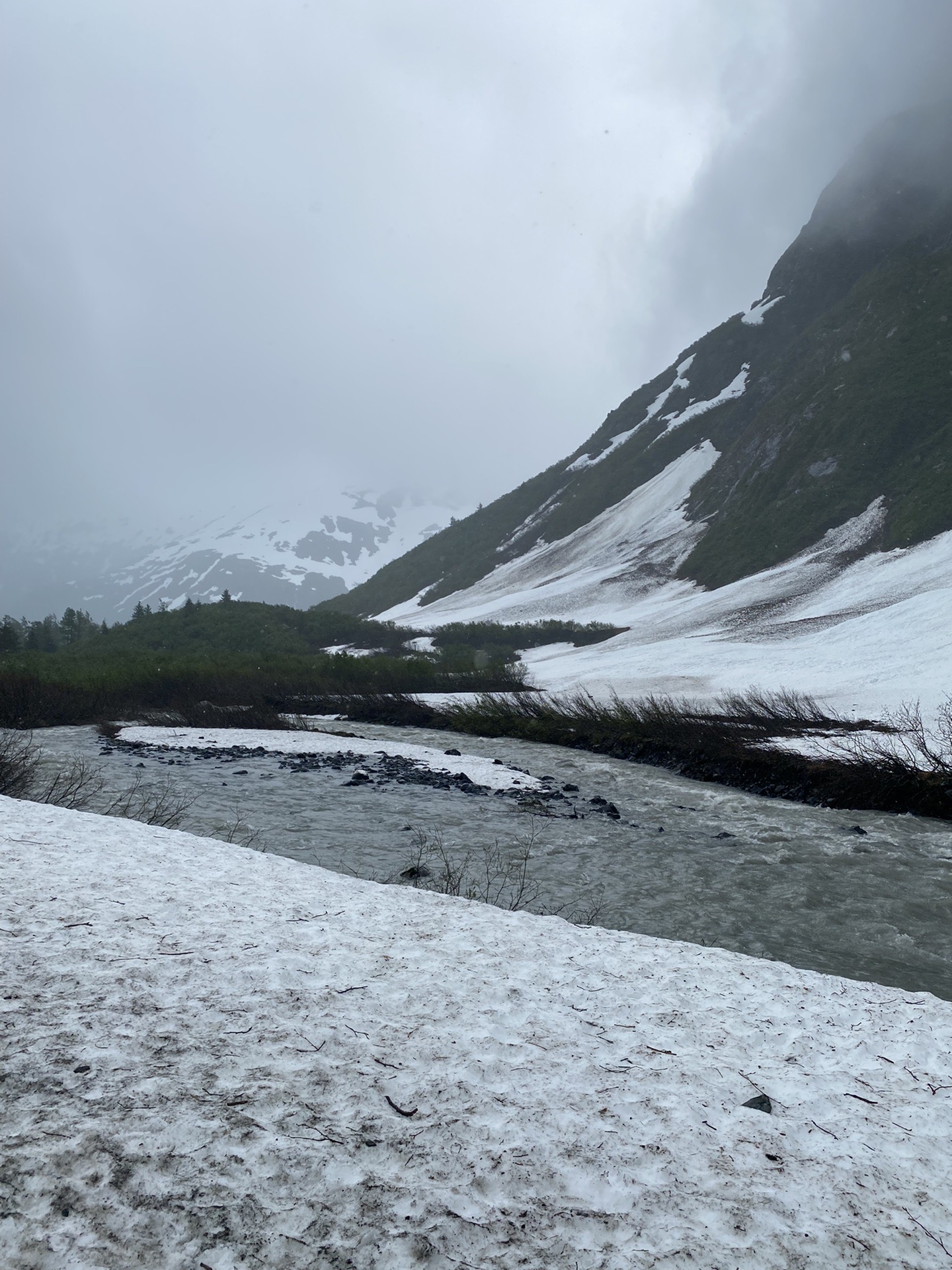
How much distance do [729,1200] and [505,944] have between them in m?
2.67

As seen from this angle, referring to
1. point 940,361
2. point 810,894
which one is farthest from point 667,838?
point 940,361

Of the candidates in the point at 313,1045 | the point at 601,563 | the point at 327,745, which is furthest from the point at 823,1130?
the point at 601,563

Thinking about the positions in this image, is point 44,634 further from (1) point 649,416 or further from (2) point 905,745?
(1) point 649,416

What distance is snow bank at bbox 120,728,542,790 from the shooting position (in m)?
15.8

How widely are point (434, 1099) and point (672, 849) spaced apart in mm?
7689

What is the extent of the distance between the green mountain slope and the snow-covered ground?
11.0 feet

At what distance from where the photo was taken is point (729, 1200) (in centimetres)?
289

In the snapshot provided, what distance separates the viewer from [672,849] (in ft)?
33.8

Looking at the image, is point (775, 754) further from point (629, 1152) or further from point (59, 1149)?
point (59, 1149)

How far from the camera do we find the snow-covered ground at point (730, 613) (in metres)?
24.7

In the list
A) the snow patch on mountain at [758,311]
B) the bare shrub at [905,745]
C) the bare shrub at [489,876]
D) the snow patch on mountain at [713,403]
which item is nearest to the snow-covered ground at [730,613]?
the bare shrub at [905,745]

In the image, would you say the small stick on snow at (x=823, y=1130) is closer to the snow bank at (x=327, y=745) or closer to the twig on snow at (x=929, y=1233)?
the twig on snow at (x=929, y=1233)

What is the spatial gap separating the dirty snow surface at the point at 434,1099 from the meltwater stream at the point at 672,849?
5.10 feet

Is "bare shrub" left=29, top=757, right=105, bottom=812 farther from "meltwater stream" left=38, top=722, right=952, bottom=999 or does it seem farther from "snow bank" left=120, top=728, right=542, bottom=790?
"snow bank" left=120, top=728, right=542, bottom=790
